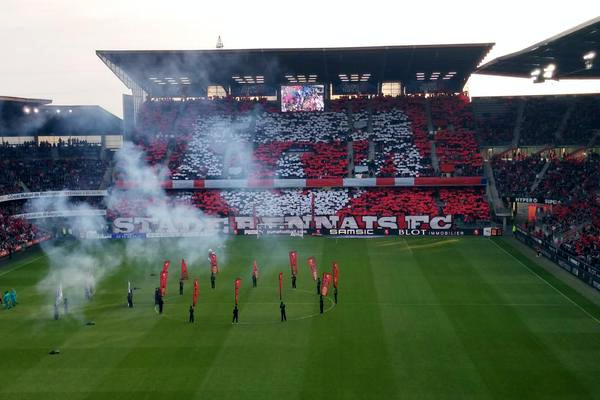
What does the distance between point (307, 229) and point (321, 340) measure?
3089 cm

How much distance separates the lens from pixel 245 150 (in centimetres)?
6888

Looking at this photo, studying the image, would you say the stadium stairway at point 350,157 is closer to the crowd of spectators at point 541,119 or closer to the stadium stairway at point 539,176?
the stadium stairway at point 539,176

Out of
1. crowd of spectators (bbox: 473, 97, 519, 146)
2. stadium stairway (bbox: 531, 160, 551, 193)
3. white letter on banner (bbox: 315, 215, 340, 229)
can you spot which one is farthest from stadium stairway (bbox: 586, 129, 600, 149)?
white letter on banner (bbox: 315, 215, 340, 229)

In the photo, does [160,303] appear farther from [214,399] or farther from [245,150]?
[245,150]

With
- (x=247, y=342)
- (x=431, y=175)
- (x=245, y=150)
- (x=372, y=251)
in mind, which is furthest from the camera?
(x=245, y=150)

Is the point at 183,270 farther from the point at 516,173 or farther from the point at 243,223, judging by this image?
the point at 516,173

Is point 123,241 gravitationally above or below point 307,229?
below

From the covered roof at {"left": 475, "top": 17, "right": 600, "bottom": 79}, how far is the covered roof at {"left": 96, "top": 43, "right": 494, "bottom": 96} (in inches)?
213

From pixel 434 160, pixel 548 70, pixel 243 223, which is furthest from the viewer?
pixel 434 160

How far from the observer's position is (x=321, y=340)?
26.5 m

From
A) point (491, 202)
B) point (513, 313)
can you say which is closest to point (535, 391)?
point (513, 313)

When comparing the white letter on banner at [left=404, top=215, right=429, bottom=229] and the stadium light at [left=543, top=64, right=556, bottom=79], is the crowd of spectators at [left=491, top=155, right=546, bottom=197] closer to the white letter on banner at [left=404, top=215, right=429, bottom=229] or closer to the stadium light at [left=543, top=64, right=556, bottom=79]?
the white letter on banner at [left=404, top=215, right=429, bottom=229]

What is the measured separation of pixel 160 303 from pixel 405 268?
17.3 metres

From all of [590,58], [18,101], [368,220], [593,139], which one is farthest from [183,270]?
[593,139]
